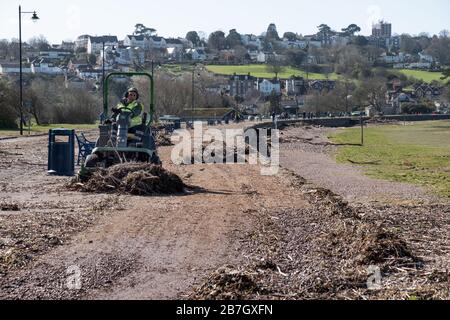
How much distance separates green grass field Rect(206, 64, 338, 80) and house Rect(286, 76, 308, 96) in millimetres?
9936

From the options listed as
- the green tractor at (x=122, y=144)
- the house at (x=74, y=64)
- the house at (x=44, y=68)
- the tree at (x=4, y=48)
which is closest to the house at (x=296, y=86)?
the house at (x=74, y=64)

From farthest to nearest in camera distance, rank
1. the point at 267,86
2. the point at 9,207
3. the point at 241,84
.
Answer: the point at 267,86
the point at 241,84
the point at 9,207

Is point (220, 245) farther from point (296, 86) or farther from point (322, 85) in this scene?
point (322, 85)

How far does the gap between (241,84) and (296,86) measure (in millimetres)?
12649

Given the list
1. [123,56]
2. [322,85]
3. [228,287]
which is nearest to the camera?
[228,287]

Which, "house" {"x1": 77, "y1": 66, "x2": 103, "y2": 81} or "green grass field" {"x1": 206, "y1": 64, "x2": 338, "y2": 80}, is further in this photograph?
"green grass field" {"x1": 206, "y1": 64, "x2": 338, "y2": 80}

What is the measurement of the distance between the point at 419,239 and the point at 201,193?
7.26m

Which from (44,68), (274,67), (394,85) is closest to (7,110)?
(44,68)

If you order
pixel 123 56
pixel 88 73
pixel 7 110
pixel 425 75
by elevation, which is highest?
pixel 123 56

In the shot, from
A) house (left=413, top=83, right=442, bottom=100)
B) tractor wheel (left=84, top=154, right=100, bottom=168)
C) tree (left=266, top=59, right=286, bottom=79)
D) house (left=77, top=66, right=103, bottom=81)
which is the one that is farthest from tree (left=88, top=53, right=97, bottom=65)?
tractor wheel (left=84, top=154, right=100, bottom=168)

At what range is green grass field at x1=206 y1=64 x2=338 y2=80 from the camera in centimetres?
17130

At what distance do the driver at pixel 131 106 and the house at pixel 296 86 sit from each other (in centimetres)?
14122

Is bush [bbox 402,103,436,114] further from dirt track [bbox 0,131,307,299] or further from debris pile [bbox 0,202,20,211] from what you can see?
debris pile [bbox 0,202,20,211]

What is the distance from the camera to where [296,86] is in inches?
6511
